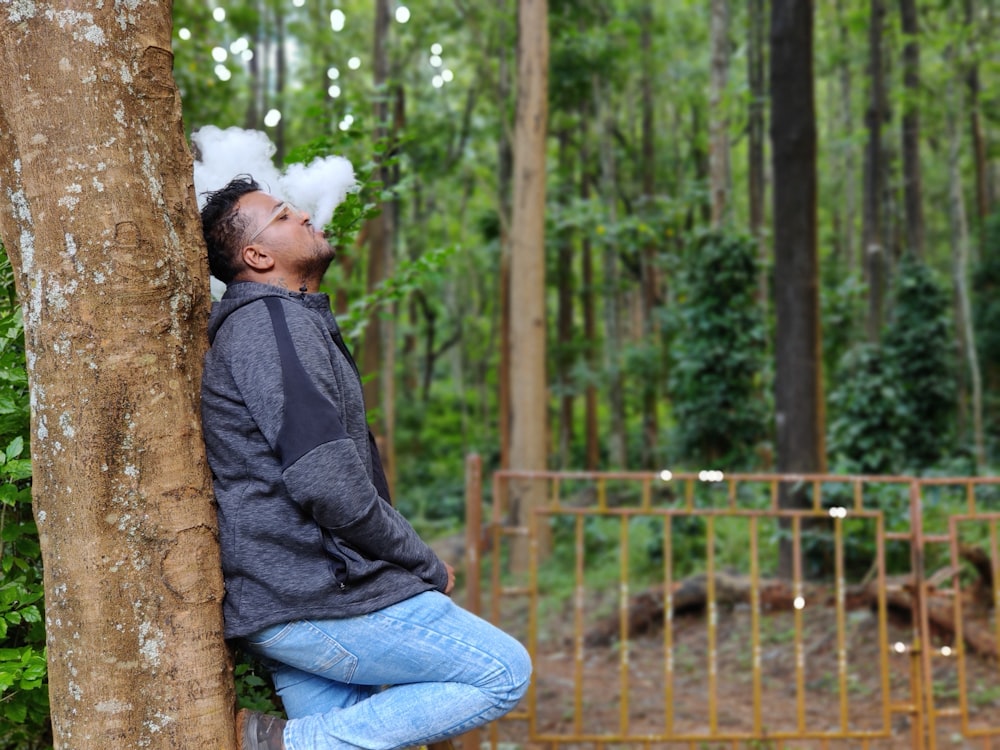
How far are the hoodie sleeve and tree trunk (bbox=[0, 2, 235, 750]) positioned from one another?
22cm

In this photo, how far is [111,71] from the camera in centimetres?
212

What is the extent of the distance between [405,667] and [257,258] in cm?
109

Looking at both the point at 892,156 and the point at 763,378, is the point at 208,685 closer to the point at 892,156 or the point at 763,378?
the point at 763,378

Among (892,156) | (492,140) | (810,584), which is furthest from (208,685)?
(892,156)

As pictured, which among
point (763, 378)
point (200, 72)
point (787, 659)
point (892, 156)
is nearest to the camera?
point (787, 659)

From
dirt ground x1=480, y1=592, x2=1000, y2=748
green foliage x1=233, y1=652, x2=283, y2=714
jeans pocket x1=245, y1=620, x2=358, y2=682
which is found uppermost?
jeans pocket x1=245, y1=620, x2=358, y2=682

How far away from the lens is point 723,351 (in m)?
13.6

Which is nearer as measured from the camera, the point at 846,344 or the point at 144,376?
the point at 144,376

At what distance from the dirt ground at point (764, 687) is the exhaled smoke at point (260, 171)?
3.51m

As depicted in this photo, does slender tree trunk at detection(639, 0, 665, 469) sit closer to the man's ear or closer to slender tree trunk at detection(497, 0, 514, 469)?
slender tree trunk at detection(497, 0, 514, 469)

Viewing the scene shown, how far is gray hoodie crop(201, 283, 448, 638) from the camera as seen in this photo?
7.00 feet

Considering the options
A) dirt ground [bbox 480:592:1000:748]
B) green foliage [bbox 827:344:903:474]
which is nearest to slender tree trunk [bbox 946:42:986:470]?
green foliage [bbox 827:344:903:474]

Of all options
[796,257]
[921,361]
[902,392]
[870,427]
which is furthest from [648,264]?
[796,257]

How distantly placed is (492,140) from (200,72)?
1324 cm
